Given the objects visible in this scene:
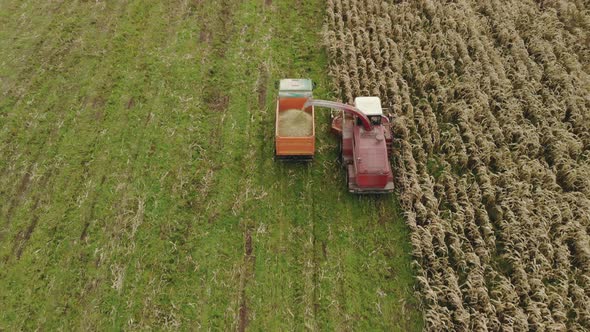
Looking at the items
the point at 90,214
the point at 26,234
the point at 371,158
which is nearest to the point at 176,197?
the point at 90,214

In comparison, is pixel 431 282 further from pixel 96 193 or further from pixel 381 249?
pixel 96 193

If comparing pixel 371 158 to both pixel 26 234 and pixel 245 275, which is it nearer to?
pixel 245 275

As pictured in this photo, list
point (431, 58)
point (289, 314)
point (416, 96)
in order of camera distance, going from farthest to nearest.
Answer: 1. point (431, 58)
2. point (416, 96)
3. point (289, 314)

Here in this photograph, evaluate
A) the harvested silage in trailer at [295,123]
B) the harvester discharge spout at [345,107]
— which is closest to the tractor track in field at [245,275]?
the harvested silage in trailer at [295,123]

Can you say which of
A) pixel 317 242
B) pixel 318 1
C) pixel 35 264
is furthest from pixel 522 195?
pixel 35 264

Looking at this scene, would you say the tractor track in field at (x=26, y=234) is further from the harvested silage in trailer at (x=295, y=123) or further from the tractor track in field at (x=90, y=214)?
the harvested silage in trailer at (x=295, y=123)

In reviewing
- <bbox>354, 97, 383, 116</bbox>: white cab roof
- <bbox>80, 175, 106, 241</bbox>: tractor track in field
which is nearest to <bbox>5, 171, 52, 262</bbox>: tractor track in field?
<bbox>80, 175, 106, 241</bbox>: tractor track in field
